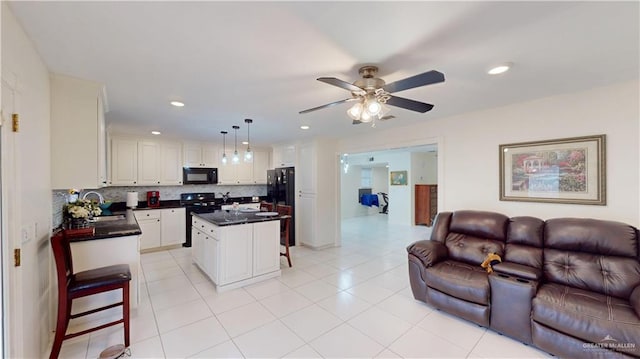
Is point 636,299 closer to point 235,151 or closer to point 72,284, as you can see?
point 72,284

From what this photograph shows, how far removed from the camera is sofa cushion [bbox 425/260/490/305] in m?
2.37

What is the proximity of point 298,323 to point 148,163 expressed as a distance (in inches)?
178

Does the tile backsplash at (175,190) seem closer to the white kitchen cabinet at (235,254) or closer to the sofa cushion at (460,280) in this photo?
the white kitchen cabinet at (235,254)

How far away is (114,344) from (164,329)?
0.37 m

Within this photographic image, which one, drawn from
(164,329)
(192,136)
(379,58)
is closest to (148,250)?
(192,136)

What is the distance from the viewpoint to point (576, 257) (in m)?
2.37

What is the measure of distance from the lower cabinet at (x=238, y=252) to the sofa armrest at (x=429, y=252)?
1929 mm

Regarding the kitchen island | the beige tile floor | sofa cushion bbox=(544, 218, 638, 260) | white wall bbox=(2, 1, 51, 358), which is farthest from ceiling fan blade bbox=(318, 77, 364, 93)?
sofa cushion bbox=(544, 218, 638, 260)

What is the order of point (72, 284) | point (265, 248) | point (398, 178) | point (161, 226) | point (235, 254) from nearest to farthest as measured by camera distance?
point (72, 284)
point (235, 254)
point (265, 248)
point (161, 226)
point (398, 178)

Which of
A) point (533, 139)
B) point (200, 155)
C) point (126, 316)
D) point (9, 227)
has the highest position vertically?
point (200, 155)

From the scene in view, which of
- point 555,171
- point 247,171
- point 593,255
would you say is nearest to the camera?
point 593,255

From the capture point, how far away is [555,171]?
111 inches

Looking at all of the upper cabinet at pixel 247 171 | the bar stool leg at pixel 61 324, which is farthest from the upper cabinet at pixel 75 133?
the upper cabinet at pixel 247 171

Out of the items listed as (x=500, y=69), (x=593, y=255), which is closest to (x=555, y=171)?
(x=593, y=255)
